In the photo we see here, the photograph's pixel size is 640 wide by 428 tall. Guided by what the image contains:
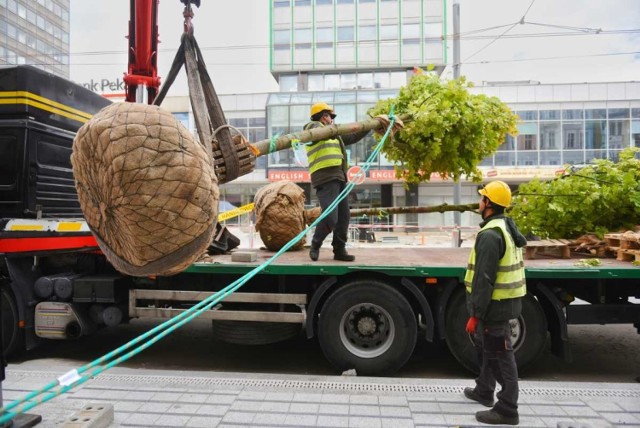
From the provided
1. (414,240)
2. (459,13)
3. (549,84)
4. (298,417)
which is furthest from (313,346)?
(549,84)

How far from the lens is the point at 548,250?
5.90m

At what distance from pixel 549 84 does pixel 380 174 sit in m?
12.6

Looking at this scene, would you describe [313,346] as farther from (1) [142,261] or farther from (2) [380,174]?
(2) [380,174]

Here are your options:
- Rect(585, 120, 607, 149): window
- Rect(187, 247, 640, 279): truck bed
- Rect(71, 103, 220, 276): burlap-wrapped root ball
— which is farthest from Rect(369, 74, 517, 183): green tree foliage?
Rect(585, 120, 607, 149): window

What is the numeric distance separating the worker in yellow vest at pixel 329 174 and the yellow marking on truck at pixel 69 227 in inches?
113

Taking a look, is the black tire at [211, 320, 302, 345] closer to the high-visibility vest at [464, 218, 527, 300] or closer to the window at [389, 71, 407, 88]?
the high-visibility vest at [464, 218, 527, 300]

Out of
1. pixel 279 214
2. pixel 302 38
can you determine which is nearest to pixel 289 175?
pixel 302 38

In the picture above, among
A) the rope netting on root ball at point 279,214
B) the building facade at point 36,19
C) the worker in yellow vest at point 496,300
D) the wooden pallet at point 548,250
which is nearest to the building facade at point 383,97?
the rope netting on root ball at point 279,214

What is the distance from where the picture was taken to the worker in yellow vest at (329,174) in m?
5.65

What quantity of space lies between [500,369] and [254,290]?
303cm

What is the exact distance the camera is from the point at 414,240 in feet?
71.2

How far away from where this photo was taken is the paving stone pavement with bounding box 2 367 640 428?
12.1ft

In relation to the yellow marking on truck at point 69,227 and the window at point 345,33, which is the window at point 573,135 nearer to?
the window at point 345,33

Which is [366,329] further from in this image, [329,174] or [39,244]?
[39,244]
